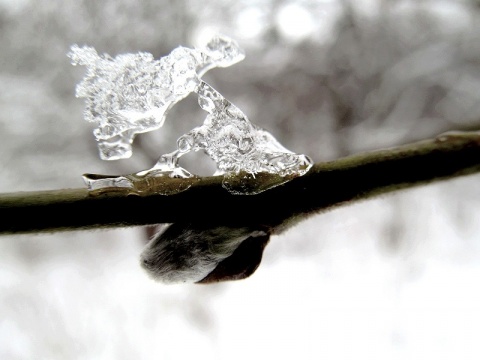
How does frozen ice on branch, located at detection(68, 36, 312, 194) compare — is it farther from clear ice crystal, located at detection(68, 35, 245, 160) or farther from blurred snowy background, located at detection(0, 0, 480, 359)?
blurred snowy background, located at detection(0, 0, 480, 359)

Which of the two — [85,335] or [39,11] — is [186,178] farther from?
[39,11]

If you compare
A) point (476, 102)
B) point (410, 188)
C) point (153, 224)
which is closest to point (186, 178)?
point (153, 224)

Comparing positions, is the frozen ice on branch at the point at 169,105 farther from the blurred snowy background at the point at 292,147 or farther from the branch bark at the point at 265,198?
the blurred snowy background at the point at 292,147

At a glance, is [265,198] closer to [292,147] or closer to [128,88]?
[128,88]

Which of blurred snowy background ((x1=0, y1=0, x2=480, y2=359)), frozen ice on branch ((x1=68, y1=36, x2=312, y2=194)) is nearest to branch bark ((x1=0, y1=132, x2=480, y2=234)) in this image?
frozen ice on branch ((x1=68, y1=36, x2=312, y2=194))

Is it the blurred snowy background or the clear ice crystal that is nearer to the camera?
the clear ice crystal

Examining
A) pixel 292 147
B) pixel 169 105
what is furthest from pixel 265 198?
pixel 292 147
